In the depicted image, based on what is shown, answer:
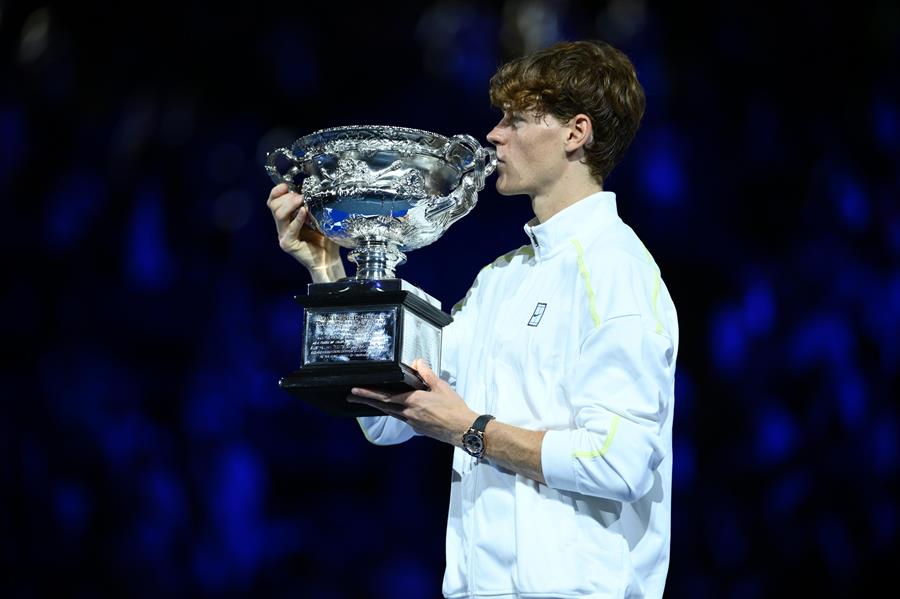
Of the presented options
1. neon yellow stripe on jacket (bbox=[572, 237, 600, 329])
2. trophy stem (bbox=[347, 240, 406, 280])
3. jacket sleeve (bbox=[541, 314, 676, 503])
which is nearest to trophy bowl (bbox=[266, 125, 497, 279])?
trophy stem (bbox=[347, 240, 406, 280])

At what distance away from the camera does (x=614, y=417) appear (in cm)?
151

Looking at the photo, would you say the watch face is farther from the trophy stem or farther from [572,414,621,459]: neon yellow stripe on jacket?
the trophy stem

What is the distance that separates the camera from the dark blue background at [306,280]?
269 centimetres

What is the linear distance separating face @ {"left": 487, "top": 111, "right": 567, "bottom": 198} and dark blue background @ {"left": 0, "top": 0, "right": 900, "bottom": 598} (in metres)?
1.00

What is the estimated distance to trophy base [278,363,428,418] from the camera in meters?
1.57

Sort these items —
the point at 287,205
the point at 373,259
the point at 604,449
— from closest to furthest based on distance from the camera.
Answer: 1. the point at 604,449
2. the point at 373,259
3. the point at 287,205

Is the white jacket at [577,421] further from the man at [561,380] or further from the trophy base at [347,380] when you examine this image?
the trophy base at [347,380]

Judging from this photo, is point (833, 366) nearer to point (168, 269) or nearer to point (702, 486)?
point (702, 486)

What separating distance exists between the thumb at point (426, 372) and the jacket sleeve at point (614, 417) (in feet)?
0.61

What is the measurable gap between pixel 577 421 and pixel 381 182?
1.49ft

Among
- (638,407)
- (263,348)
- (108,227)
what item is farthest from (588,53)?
(108,227)

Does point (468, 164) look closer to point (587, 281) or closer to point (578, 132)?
point (578, 132)

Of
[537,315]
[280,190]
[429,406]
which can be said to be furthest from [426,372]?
[280,190]

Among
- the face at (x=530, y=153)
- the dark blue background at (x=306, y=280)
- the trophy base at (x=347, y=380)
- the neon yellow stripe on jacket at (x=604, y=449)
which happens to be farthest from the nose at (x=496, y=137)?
the dark blue background at (x=306, y=280)
